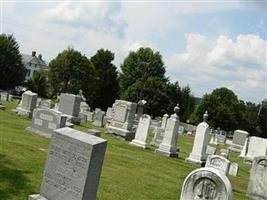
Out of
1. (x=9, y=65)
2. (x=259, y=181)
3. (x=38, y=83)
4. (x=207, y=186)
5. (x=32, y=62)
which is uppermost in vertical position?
(x=32, y=62)

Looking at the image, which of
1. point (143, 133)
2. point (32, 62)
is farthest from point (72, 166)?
point (32, 62)

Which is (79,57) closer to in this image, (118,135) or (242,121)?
(242,121)

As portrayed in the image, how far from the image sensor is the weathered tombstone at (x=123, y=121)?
80.3 feet

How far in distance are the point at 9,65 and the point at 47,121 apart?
4558cm

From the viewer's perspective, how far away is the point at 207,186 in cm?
775

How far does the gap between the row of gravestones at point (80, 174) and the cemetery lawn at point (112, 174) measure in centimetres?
134

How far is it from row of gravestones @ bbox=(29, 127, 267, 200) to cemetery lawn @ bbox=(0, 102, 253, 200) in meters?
1.34

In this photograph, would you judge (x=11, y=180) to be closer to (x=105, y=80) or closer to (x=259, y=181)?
(x=259, y=181)

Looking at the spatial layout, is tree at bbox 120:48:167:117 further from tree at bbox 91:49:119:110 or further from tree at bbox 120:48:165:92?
tree at bbox 91:49:119:110

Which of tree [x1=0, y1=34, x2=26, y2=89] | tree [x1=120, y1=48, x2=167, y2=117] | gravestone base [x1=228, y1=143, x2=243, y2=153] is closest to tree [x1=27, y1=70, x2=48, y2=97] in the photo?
tree [x1=0, y1=34, x2=26, y2=89]

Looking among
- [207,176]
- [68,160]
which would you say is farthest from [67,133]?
[207,176]

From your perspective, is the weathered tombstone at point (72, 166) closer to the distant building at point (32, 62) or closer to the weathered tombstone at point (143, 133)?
the weathered tombstone at point (143, 133)

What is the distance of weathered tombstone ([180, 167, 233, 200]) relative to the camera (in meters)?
7.59

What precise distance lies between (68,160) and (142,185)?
4931 millimetres
